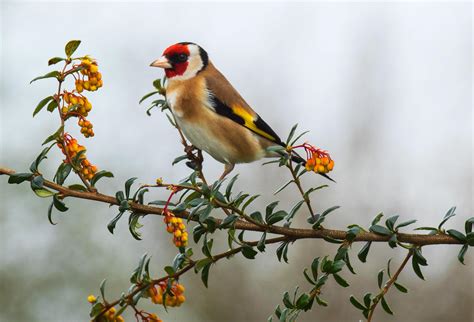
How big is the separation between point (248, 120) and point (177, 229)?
1395 millimetres

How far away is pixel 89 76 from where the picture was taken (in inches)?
75.1

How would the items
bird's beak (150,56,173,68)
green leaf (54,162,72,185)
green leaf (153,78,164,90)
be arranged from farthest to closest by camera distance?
bird's beak (150,56,173,68), green leaf (153,78,164,90), green leaf (54,162,72,185)

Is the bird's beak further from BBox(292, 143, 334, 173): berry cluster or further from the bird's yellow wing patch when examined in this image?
BBox(292, 143, 334, 173): berry cluster

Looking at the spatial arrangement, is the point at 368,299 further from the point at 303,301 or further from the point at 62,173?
the point at 62,173

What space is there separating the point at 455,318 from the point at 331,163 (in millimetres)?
4317

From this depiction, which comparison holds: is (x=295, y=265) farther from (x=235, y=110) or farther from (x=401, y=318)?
(x=235, y=110)

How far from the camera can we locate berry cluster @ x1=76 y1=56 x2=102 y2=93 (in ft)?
6.25

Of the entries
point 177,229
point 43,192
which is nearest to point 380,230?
point 177,229

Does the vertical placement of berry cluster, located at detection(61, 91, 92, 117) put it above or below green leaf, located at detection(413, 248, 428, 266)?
below

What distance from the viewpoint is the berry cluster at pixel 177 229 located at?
1.75 meters

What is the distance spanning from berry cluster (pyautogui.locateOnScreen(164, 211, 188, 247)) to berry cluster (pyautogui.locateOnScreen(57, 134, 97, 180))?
0.24 m

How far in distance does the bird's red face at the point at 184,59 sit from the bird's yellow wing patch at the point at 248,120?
0.75 feet

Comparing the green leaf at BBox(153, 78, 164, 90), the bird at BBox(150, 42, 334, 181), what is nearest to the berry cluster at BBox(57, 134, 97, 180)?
the green leaf at BBox(153, 78, 164, 90)

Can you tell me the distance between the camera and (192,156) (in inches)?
91.8
